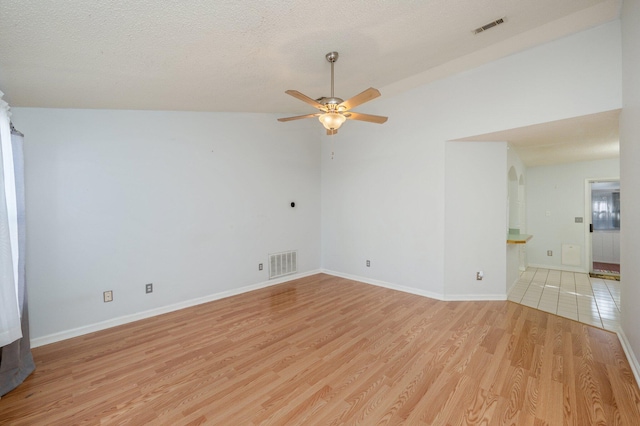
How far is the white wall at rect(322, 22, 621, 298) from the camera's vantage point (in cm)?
277

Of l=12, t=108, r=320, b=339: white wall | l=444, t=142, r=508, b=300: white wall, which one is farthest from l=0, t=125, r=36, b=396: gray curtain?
l=444, t=142, r=508, b=300: white wall

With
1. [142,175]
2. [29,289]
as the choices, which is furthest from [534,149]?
[29,289]

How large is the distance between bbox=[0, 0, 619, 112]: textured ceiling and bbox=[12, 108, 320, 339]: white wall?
38 centimetres

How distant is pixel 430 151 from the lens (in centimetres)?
398

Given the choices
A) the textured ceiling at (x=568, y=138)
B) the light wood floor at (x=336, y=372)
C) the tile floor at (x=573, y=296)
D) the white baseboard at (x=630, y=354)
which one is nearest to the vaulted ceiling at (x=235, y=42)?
the textured ceiling at (x=568, y=138)

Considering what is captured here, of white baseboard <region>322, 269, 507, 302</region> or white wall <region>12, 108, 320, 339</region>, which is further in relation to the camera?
white baseboard <region>322, 269, 507, 302</region>

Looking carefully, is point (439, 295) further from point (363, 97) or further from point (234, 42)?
point (234, 42)

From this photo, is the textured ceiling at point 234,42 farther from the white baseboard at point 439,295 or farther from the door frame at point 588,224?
the door frame at point 588,224

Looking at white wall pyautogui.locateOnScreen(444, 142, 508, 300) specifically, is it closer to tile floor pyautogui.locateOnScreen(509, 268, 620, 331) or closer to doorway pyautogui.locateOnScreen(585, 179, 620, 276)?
tile floor pyautogui.locateOnScreen(509, 268, 620, 331)

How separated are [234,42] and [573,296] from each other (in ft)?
18.8

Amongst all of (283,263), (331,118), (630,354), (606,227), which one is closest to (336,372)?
(331,118)

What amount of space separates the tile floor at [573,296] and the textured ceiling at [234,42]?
11.0 feet

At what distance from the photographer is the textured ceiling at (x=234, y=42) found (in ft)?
5.42

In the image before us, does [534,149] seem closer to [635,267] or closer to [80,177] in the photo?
[635,267]
